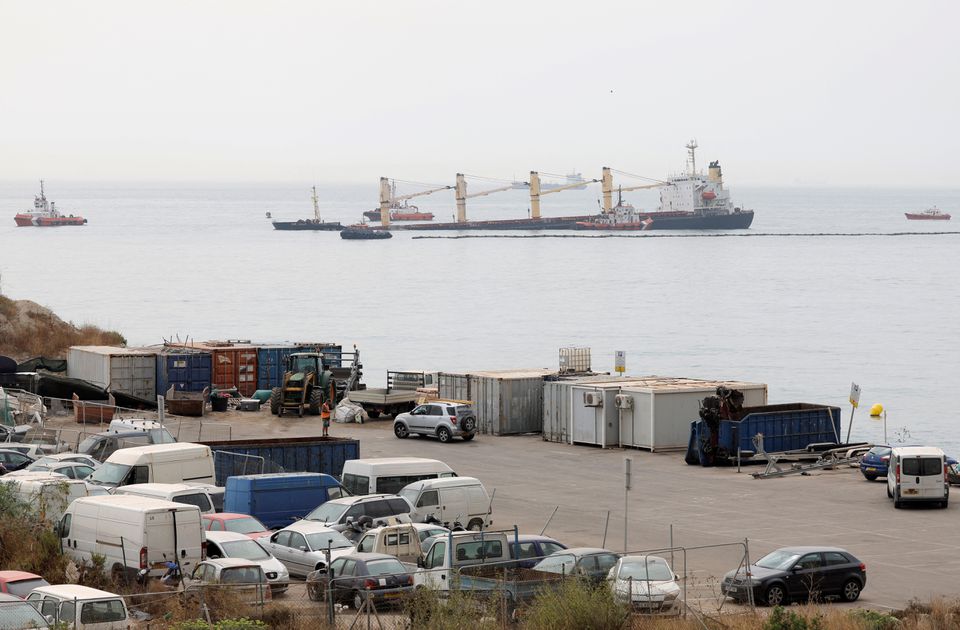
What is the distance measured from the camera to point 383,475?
2603 centimetres

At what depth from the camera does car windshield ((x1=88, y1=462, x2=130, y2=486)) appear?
25531 millimetres

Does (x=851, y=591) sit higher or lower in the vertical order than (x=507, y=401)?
lower

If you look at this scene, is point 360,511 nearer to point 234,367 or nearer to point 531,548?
point 531,548

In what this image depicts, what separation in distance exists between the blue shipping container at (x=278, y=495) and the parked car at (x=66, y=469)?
3.93 meters

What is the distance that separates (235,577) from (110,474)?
8.66 meters

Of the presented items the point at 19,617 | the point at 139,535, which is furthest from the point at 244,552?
the point at 19,617

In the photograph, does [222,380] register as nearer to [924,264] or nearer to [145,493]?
[145,493]

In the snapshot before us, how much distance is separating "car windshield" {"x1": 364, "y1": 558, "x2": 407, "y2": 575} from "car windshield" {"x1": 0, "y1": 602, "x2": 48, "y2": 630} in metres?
4.77

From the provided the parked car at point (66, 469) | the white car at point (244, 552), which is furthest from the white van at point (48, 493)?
the white car at point (244, 552)

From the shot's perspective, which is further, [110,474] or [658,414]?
[658,414]

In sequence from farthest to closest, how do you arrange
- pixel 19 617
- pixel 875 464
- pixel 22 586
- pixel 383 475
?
pixel 875 464, pixel 383 475, pixel 22 586, pixel 19 617

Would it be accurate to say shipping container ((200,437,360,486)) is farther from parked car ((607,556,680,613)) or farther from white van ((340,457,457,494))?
parked car ((607,556,680,613))

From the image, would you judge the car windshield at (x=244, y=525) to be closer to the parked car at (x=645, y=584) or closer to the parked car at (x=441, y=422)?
the parked car at (x=645, y=584)

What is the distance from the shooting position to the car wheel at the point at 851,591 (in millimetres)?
19891
